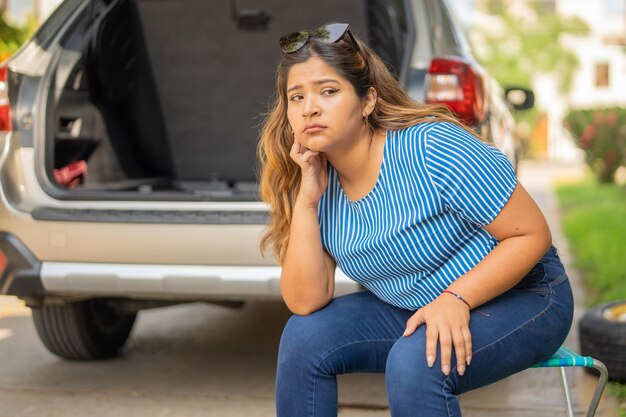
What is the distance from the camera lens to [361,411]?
3.52m

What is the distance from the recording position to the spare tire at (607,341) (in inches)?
141

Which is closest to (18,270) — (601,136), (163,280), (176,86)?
(163,280)

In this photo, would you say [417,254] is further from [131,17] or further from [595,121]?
[595,121]

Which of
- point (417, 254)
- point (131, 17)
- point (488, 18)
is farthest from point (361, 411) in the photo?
point (488, 18)

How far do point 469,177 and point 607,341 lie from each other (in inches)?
66.4

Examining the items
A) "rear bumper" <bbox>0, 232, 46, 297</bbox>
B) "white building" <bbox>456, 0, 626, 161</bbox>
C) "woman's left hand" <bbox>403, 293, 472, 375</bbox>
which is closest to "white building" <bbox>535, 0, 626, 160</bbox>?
"white building" <bbox>456, 0, 626, 161</bbox>

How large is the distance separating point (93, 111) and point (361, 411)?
1.79 metres

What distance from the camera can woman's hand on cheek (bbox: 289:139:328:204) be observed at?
7.95ft

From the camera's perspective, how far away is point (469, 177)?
2.20m

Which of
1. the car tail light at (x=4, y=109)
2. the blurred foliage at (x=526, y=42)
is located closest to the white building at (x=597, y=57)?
the blurred foliage at (x=526, y=42)

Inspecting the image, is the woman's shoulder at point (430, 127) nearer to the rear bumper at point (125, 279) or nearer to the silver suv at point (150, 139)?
the silver suv at point (150, 139)

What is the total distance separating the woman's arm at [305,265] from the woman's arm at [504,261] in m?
0.33

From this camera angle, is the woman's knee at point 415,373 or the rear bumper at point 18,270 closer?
the woman's knee at point 415,373

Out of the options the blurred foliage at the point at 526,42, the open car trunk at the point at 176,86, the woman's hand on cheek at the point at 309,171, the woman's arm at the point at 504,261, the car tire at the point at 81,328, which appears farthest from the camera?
the blurred foliage at the point at 526,42
